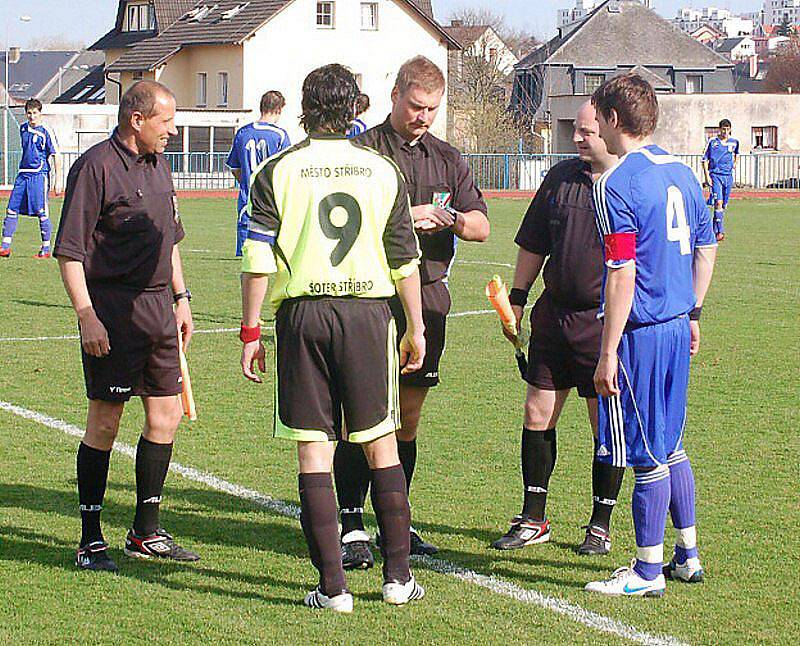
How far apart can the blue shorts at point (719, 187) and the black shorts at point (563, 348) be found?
787 inches

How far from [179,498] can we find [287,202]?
255 centimetres

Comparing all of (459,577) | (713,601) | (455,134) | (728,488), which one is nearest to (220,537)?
(459,577)

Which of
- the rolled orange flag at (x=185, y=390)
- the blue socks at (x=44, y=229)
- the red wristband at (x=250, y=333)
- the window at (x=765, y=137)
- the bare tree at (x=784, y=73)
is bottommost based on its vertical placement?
the rolled orange flag at (x=185, y=390)

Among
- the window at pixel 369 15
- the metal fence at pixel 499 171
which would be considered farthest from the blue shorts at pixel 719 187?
the window at pixel 369 15

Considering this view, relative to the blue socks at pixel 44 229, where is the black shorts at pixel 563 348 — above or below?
below

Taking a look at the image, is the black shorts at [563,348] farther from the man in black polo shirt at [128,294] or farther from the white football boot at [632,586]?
the man in black polo shirt at [128,294]

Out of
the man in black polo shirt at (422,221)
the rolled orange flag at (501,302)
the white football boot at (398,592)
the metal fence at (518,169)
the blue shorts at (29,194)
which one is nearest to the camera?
the white football boot at (398,592)

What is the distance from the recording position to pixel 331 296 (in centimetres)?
498

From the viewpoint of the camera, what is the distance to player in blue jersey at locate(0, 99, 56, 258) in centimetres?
2061

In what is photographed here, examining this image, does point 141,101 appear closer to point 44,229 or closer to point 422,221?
point 422,221

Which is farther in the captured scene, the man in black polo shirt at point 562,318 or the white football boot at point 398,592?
the man in black polo shirt at point 562,318

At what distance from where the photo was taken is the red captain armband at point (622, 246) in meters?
5.02

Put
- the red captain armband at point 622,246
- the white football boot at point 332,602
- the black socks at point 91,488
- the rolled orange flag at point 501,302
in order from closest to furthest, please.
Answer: the red captain armband at point 622,246 < the white football boot at point 332,602 < the black socks at point 91,488 < the rolled orange flag at point 501,302

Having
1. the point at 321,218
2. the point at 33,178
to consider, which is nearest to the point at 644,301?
the point at 321,218
